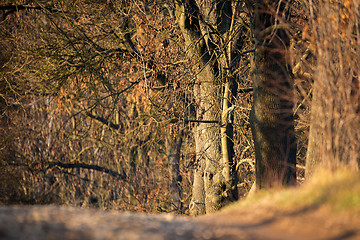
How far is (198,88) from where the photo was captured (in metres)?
10.1

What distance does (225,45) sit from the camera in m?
8.79

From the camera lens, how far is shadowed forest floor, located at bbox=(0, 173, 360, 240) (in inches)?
124

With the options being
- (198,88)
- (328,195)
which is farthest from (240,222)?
(198,88)

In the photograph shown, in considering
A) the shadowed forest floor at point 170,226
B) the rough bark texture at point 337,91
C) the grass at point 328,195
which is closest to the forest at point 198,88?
the rough bark texture at point 337,91

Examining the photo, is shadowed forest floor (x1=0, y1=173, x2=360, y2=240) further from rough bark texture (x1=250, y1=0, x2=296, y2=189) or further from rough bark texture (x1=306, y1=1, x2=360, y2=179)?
rough bark texture (x1=250, y1=0, x2=296, y2=189)

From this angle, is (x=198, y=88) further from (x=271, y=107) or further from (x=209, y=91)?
(x=271, y=107)

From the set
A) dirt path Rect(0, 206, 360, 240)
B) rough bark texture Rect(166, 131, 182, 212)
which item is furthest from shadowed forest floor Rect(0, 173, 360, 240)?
rough bark texture Rect(166, 131, 182, 212)

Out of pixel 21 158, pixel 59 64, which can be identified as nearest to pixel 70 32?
pixel 59 64

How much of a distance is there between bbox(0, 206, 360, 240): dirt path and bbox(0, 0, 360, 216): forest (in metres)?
1.11

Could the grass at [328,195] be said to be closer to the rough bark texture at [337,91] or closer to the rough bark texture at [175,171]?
the rough bark texture at [337,91]

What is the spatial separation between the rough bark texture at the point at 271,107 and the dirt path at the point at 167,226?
10.5ft

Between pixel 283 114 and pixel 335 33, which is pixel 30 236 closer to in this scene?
pixel 335 33

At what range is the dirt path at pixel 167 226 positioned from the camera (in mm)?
3111

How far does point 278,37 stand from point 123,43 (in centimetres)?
544
